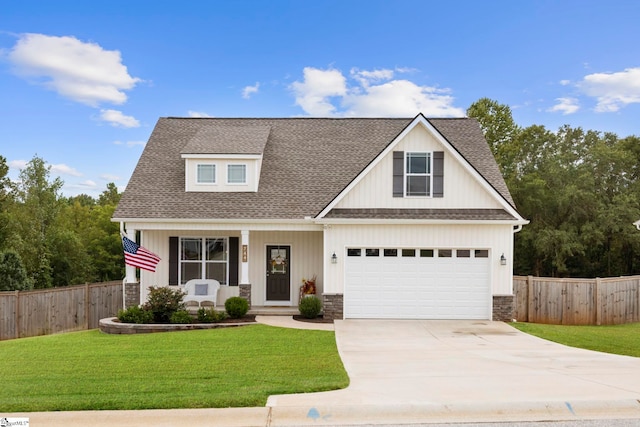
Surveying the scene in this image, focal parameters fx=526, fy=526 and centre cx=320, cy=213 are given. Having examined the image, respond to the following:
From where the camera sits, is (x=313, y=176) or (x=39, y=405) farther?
(x=313, y=176)

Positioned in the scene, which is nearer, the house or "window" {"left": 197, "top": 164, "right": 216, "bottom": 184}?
the house

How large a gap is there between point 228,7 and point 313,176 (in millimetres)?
7349

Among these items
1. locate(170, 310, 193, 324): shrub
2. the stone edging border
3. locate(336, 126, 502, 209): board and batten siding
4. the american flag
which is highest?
locate(336, 126, 502, 209): board and batten siding

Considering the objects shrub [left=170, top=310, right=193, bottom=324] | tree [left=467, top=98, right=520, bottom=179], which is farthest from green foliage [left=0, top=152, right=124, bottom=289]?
tree [left=467, top=98, right=520, bottom=179]

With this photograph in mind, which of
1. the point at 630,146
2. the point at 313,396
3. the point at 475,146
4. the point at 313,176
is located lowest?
the point at 313,396

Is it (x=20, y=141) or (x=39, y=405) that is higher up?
(x=20, y=141)

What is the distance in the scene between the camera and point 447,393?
7746 mm

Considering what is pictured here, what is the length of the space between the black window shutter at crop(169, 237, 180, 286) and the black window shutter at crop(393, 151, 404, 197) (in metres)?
7.64

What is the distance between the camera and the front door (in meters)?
18.2

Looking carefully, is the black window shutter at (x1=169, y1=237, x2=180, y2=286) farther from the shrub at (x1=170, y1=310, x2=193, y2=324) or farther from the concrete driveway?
the concrete driveway

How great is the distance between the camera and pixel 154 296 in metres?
15.8

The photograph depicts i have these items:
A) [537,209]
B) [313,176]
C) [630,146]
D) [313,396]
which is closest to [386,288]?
[313,176]

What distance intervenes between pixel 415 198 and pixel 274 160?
19.8 feet

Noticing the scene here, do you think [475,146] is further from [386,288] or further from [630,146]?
[630,146]
